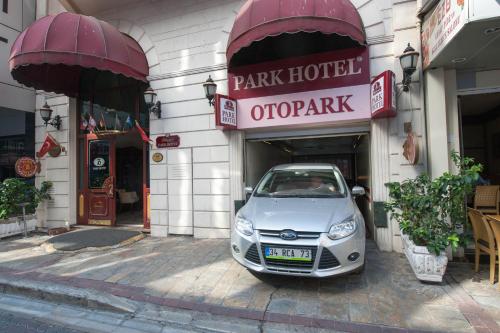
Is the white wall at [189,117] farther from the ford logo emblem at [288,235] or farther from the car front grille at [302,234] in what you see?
the ford logo emblem at [288,235]

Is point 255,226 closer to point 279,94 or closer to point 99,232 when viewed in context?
point 279,94

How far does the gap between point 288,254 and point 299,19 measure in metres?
3.78

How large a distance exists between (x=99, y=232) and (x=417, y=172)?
7.33 metres

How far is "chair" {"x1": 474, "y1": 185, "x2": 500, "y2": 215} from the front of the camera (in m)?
6.41

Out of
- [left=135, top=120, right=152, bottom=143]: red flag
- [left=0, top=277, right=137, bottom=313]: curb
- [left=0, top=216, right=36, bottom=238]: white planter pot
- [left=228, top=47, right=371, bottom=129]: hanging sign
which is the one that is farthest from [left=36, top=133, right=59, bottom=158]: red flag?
[left=228, top=47, right=371, bottom=129]: hanging sign

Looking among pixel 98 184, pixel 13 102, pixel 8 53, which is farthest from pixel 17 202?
pixel 8 53

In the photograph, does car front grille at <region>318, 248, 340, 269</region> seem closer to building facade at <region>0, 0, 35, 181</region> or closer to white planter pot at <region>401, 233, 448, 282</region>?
white planter pot at <region>401, 233, 448, 282</region>

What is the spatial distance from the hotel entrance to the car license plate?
16.3ft

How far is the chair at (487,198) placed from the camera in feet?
21.0

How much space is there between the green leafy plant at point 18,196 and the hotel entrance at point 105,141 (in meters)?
0.96

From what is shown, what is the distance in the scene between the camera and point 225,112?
6.59 m

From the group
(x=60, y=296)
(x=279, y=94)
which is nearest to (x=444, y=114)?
(x=279, y=94)

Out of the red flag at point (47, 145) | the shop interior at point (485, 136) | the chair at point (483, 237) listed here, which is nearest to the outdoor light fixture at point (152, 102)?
the red flag at point (47, 145)

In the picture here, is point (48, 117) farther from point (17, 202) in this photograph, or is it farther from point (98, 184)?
point (17, 202)
